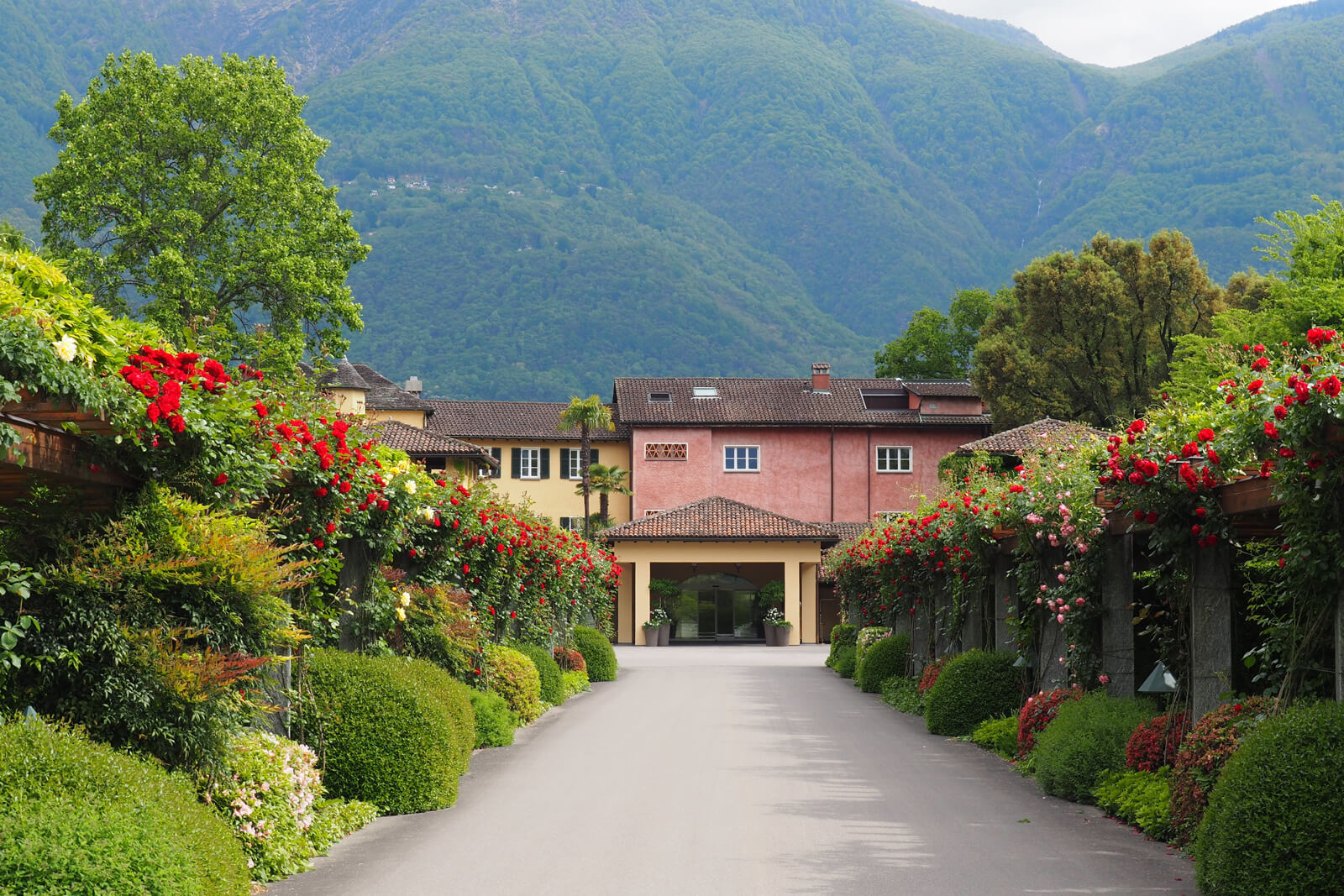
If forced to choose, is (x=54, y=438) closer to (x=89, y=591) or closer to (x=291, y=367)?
(x=89, y=591)

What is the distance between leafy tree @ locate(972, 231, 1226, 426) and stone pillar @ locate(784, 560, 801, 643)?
910 cm

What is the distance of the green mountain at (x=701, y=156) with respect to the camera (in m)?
106

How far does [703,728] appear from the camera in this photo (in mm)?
18562

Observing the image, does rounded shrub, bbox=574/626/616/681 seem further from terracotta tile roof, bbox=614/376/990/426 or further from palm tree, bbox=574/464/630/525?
terracotta tile roof, bbox=614/376/990/426

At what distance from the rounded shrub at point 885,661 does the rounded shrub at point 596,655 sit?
6346 mm

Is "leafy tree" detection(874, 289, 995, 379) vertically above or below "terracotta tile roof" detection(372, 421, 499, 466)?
above

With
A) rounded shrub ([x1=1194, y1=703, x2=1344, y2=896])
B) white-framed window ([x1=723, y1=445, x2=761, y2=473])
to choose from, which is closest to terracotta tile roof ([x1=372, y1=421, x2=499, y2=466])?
white-framed window ([x1=723, y1=445, x2=761, y2=473])

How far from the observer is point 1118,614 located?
12.7 metres

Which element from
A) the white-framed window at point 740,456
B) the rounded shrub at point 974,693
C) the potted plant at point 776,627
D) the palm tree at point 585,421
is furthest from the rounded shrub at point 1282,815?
the white-framed window at point 740,456

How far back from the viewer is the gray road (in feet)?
27.1

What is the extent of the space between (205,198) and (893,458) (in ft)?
103

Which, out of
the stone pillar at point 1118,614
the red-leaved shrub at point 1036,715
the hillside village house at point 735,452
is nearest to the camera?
the stone pillar at point 1118,614

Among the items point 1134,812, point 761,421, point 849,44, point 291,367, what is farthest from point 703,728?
point 849,44

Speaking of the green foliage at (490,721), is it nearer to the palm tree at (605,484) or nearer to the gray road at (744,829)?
the gray road at (744,829)
